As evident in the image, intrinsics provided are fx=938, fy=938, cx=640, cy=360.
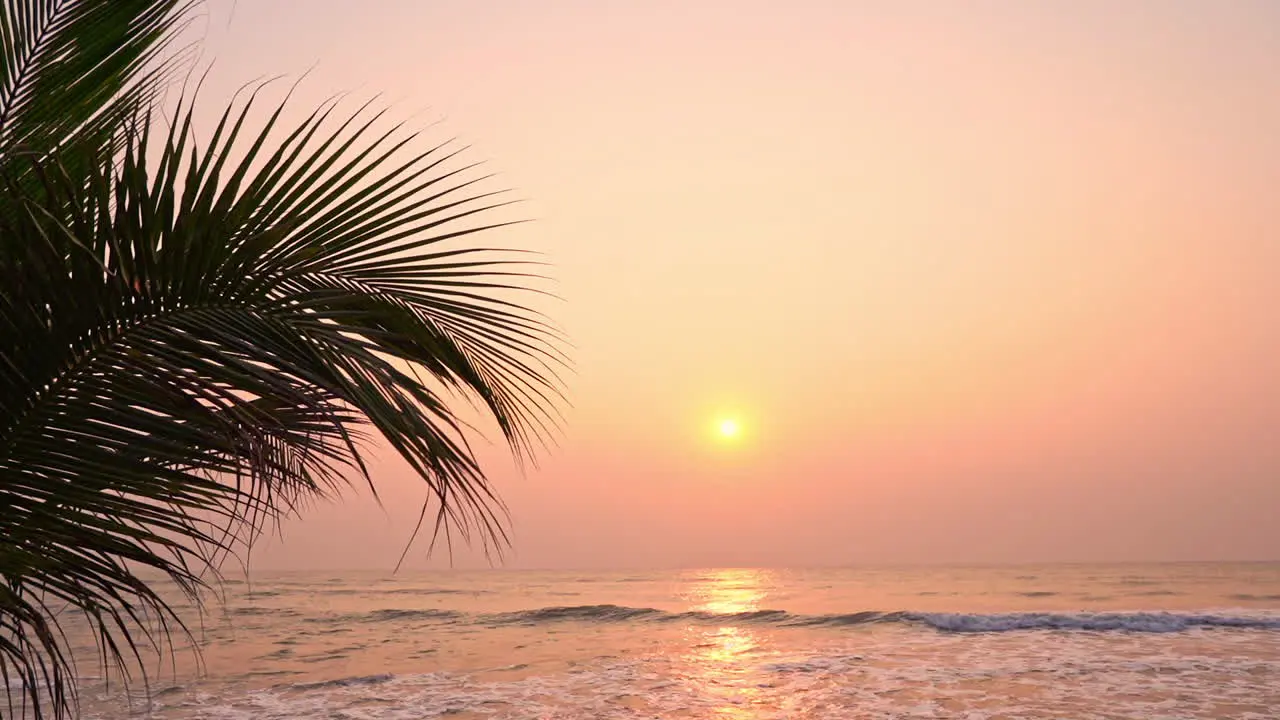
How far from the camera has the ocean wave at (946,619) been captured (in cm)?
2048

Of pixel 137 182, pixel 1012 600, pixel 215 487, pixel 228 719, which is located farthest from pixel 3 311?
pixel 1012 600

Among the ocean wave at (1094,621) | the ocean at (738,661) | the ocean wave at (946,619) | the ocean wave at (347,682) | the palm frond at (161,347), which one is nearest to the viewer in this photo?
the palm frond at (161,347)

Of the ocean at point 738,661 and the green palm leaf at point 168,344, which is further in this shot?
the ocean at point 738,661

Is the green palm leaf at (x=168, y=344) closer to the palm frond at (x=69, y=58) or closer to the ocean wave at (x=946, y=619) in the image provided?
the palm frond at (x=69, y=58)

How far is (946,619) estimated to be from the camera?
2228cm

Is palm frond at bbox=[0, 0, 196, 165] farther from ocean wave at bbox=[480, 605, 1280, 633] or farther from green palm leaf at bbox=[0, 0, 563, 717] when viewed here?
ocean wave at bbox=[480, 605, 1280, 633]

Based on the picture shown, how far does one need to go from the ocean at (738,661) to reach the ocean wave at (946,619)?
0.08m

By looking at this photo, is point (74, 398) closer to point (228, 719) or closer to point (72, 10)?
point (72, 10)

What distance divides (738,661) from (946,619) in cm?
894

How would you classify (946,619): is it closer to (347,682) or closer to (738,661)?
(738,661)

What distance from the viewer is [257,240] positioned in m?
Result: 2.15

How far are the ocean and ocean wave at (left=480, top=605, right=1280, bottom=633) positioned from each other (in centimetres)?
8

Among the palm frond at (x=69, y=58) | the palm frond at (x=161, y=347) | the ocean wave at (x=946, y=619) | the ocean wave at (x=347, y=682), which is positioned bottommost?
the ocean wave at (x=347, y=682)

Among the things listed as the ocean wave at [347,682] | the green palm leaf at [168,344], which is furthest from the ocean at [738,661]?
the green palm leaf at [168,344]
